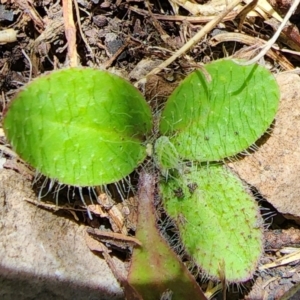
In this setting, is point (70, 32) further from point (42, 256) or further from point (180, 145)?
point (42, 256)

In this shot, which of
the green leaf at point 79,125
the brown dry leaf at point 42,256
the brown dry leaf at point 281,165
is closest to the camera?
the green leaf at point 79,125

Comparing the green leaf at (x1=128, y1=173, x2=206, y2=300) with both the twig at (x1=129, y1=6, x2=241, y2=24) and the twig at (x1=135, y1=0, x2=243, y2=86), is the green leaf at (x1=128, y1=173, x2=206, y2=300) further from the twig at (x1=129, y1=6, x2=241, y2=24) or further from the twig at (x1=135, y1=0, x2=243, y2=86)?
the twig at (x1=129, y1=6, x2=241, y2=24)

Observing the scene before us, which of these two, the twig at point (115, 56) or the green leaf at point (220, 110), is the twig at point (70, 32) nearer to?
the twig at point (115, 56)

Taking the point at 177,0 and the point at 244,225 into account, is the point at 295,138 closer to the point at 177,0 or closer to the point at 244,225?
the point at 244,225

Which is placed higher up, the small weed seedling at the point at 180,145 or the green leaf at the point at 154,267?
the small weed seedling at the point at 180,145

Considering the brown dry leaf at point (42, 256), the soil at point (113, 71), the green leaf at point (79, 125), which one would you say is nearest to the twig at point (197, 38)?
the soil at point (113, 71)
